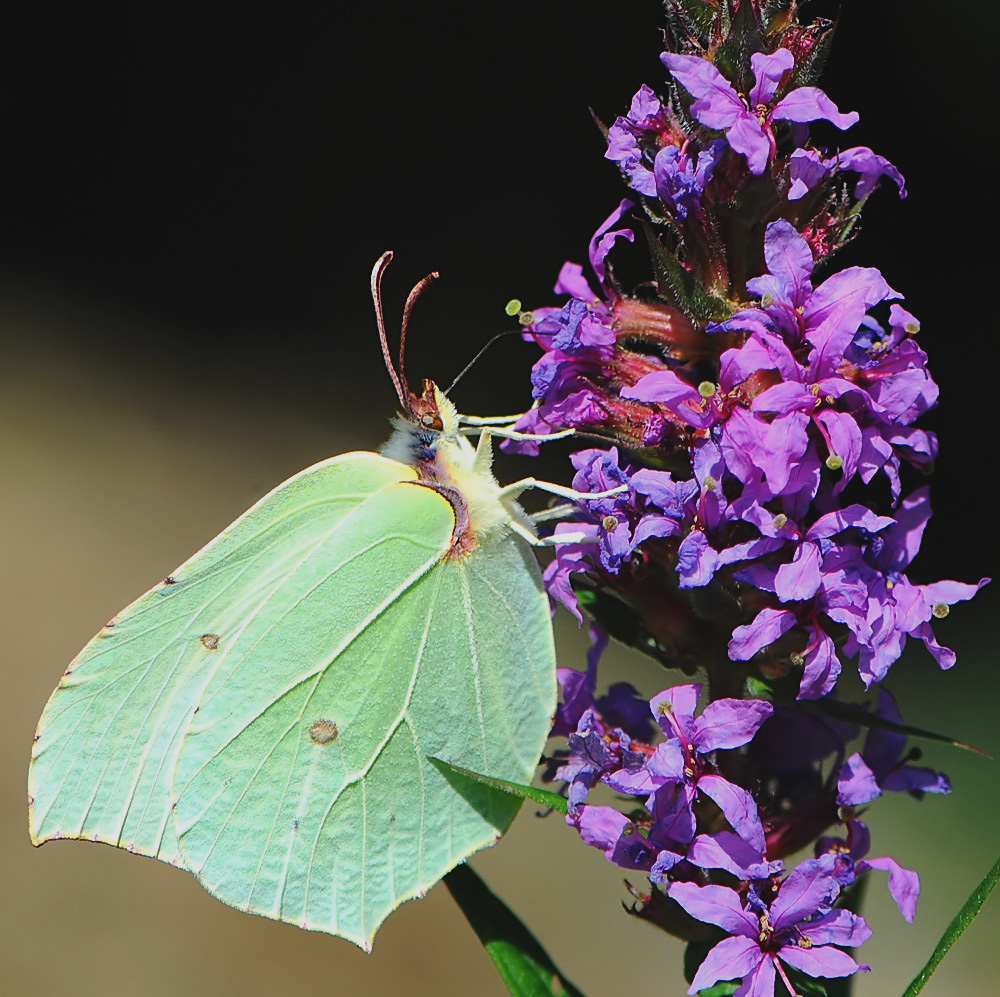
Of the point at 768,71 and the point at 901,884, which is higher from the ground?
the point at 768,71

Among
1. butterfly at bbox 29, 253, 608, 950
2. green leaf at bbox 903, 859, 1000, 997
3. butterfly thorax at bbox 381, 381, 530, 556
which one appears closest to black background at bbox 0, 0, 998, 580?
butterfly thorax at bbox 381, 381, 530, 556

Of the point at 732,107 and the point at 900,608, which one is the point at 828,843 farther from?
the point at 732,107

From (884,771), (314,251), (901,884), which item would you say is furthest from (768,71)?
(314,251)

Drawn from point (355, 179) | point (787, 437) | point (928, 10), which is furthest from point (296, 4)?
point (787, 437)

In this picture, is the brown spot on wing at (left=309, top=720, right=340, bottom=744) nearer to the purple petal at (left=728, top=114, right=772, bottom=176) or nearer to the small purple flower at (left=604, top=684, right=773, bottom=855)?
the small purple flower at (left=604, top=684, right=773, bottom=855)

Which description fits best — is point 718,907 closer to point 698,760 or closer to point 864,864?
point 698,760

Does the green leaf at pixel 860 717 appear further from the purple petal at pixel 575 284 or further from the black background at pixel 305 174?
the black background at pixel 305 174
